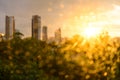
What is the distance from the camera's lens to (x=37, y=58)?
32.3 feet

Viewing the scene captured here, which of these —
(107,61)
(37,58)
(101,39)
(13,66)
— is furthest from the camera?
(101,39)

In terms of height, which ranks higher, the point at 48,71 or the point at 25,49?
the point at 25,49

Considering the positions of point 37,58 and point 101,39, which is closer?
point 37,58

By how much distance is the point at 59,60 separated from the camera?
10.1 meters

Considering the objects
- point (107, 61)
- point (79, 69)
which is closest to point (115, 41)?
point (107, 61)

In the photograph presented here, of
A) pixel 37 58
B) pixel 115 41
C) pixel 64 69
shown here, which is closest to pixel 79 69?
pixel 64 69

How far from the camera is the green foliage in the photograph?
913cm

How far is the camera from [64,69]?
991 cm

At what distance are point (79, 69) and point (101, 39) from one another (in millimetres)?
2295

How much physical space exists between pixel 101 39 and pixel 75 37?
1165 millimetres

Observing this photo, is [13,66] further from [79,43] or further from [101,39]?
[101,39]

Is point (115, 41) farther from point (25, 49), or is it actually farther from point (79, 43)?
point (25, 49)

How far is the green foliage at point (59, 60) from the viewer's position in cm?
913

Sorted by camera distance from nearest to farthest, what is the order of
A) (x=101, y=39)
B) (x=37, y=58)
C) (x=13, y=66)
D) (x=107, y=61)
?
(x=13, y=66), (x=37, y=58), (x=107, y=61), (x=101, y=39)
